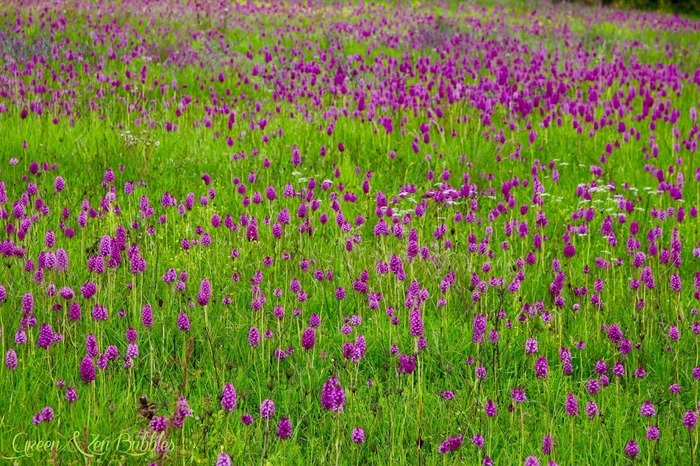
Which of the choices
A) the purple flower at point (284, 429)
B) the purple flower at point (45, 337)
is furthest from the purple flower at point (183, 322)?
the purple flower at point (284, 429)

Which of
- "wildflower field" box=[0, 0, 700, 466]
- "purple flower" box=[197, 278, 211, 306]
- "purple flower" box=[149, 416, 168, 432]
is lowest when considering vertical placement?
"wildflower field" box=[0, 0, 700, 466]

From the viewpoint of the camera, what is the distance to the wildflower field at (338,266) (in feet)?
8.72

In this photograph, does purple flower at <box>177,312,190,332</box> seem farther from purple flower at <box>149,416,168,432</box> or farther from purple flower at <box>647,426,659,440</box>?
purple flower at <box>647,426,659,440</box>

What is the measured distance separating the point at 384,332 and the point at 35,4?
1003cm

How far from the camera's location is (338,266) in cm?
407

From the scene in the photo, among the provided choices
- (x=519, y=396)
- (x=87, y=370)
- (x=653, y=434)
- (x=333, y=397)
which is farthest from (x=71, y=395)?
(x=653, y=434)

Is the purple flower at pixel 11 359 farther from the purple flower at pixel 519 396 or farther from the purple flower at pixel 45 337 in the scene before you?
the purple flower at pixel 519 396

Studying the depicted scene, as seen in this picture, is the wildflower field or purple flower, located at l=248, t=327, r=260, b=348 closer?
the wildflower field

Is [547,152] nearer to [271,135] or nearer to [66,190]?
[271,135]

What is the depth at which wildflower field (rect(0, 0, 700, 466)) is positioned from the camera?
2.66m

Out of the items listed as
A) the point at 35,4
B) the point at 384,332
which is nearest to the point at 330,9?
the point at 35,4

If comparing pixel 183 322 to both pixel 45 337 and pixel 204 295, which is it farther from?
pixel 45 337

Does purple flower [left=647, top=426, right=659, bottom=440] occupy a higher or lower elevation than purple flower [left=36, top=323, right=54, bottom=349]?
lower

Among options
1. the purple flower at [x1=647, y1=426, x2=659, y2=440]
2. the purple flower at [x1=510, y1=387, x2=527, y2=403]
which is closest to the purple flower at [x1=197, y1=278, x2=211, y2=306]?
the purple flower at [x1=510, y1=387, x2=527, y2=403]
